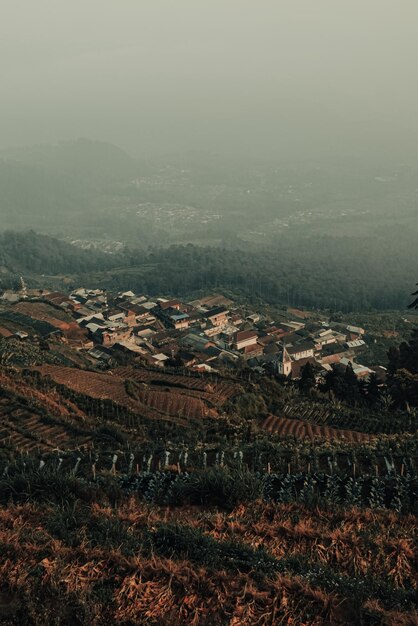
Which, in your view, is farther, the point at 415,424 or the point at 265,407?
the point at 265,407

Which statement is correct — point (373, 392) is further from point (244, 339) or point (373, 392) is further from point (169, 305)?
point (169, 305)

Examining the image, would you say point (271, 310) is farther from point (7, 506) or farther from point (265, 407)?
point (7, 506)

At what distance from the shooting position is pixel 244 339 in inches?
1998

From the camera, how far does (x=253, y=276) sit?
3551 inches

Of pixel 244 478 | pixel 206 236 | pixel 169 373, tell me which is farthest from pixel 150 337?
pixel 206 236

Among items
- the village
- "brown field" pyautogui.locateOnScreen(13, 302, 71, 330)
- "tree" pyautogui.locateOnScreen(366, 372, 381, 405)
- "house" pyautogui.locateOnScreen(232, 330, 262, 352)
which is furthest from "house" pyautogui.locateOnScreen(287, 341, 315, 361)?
"brown field" pyautogui.locateOnScreen(13, 302, 71, 330)

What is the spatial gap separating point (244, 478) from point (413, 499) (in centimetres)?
284

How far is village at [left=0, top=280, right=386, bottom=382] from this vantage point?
136 feet

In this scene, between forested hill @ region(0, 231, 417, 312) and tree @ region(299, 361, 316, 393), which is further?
forested hill @ region(0, 231, 417, 312)

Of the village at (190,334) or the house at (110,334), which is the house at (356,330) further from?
the house at (110,334)

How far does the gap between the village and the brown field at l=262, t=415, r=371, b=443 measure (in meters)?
13.2

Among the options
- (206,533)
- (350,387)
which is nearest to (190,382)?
(350,387)

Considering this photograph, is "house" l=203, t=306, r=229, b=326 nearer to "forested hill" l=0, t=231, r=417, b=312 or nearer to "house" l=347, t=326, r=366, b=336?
"house" l=347, t=326, r=366, b=336

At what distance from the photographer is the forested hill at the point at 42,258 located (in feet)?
358
